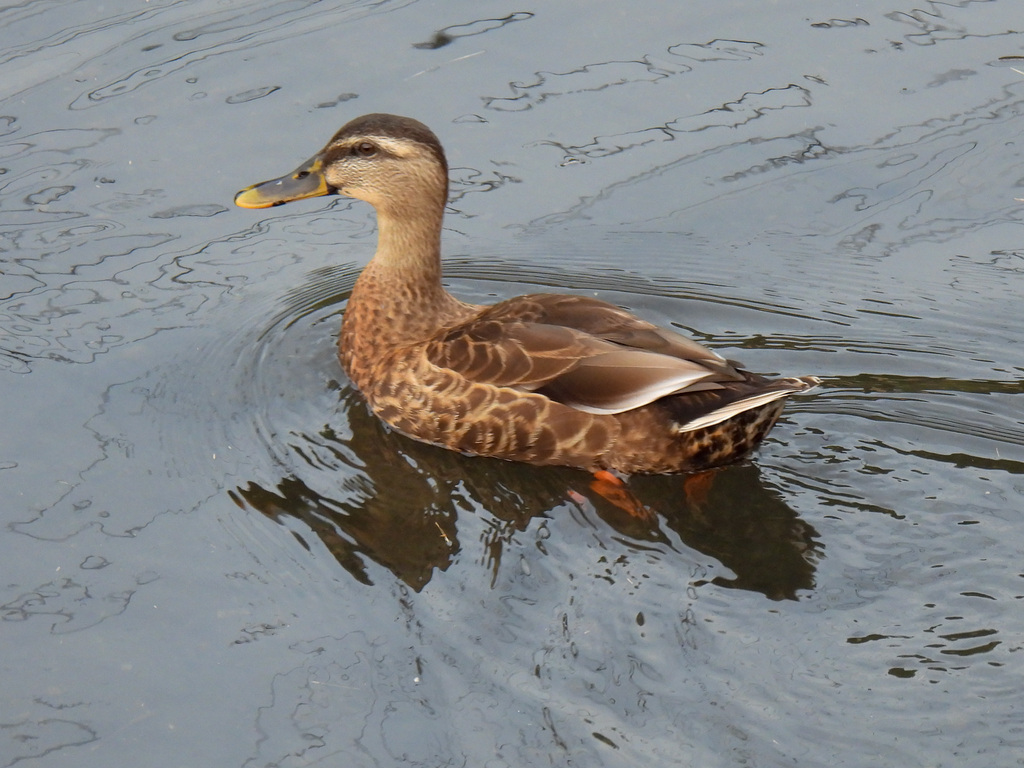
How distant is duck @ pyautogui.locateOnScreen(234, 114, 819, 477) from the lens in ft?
20.7

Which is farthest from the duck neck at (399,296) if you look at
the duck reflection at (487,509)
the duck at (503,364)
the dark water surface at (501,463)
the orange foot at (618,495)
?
the orange foot at (618,495)

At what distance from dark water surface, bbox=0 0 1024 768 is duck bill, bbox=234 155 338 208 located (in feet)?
2.45

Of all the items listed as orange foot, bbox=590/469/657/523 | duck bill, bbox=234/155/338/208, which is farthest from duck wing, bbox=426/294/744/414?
duck bill, bbox=234/155/338/208

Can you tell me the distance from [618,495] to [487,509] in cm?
61

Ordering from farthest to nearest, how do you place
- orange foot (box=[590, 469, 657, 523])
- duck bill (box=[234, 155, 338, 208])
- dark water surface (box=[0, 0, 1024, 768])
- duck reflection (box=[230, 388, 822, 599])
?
1. duck bill (box=[234, 155, 338, 208])
2. orange foot (box=[590, 469, 657, 523])
3. duck reflection (box=[230, 388, 822, 599])
4. dark water surface (box=[0, 0, 1024, 768])

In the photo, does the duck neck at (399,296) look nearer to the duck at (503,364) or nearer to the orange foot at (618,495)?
the duck at (503,364)

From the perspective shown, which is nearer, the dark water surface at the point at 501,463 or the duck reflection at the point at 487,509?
the dark water surface at the point at 501,463

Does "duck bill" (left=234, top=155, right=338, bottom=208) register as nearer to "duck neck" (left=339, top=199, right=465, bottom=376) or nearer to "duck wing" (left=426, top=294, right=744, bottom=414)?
"duck neck" (left=339, top=199, right=465, bottom=376)

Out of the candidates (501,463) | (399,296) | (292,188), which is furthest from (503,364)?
(292,188)

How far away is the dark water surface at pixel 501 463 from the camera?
5.06 m

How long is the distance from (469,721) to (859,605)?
5.52ft

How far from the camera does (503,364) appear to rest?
21.5 ft

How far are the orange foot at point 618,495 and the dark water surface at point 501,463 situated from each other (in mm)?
70

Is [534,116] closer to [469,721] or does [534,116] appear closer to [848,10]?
[848,10]
